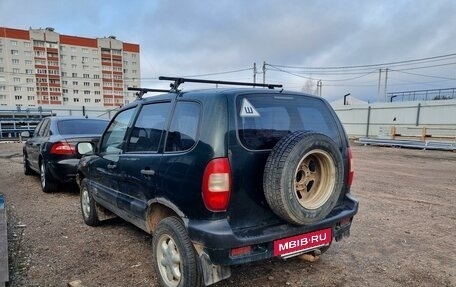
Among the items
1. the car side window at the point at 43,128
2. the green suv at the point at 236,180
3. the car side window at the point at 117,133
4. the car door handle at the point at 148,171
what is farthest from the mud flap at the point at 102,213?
the car side window at the point at 43,128

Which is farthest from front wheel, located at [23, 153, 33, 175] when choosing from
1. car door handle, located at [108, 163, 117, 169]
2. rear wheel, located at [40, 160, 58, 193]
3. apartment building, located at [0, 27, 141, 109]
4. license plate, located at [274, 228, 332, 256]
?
apartment building, located at [0, 27, 141, 109]

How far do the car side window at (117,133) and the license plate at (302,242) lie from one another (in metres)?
2.03

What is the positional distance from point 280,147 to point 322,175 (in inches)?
19.7

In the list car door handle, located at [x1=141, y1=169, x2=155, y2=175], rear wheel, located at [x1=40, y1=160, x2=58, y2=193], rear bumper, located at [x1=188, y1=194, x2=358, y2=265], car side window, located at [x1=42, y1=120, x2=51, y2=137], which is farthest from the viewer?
car side window, located at [x1=42, y1=120, x2=51, y2=137]

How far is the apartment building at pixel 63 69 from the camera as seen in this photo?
67812 mm

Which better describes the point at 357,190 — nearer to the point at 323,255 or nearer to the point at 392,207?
the point at 392,207

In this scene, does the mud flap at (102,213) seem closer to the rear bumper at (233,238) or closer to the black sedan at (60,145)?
the black sedan at (60,145)

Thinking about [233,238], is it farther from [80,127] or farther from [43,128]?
[43,128]

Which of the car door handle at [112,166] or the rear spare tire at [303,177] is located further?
the car door handle at [112,166]

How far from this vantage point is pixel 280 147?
7.54ft

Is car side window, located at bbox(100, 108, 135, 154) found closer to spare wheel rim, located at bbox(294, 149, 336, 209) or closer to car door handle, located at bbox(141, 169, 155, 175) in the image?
car door handle, located at bbox(141, 169, 155, 175)

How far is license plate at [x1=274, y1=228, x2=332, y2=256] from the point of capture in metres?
2.44

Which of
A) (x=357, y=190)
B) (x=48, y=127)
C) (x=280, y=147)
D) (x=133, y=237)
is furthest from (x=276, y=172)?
(x=48, y=127)

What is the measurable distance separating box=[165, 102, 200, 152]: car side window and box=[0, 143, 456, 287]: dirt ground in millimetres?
1321
